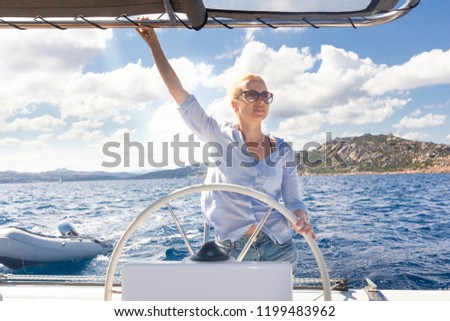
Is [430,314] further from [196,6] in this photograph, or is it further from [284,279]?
[196,6]

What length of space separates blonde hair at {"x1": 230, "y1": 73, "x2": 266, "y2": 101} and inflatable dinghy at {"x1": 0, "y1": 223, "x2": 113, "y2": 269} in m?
5.40

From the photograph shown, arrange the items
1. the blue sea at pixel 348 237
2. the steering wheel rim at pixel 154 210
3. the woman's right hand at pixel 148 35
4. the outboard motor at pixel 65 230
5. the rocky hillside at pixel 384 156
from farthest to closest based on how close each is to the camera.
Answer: the rocky hillside at pixel 384 156 < the outboard motor at pixel 65 230 < the blue sea at pixel 348 237 < the woman's right hand at pixel 148 35 < the steering wheel rim at pixel 154 210

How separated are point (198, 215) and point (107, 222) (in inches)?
132

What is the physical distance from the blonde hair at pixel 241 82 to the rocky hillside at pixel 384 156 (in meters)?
27.5

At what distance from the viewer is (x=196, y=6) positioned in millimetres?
834

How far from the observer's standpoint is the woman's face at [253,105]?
126cm

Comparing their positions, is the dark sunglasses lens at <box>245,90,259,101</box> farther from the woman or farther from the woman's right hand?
the woman's right hand

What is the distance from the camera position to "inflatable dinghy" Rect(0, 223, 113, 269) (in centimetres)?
582

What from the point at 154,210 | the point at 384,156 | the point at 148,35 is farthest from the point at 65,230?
the point at 384,156

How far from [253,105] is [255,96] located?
0.03 meters

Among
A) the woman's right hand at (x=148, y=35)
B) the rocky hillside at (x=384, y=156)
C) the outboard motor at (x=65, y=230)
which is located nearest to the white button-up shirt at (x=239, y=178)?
the woman's right hand at (x=148, y=35)

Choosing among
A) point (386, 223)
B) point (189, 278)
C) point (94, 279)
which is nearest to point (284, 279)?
point (189, 278)

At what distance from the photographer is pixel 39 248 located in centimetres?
592

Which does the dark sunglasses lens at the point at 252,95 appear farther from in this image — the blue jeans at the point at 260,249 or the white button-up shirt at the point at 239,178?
the blue jeans at the point at 260,249
